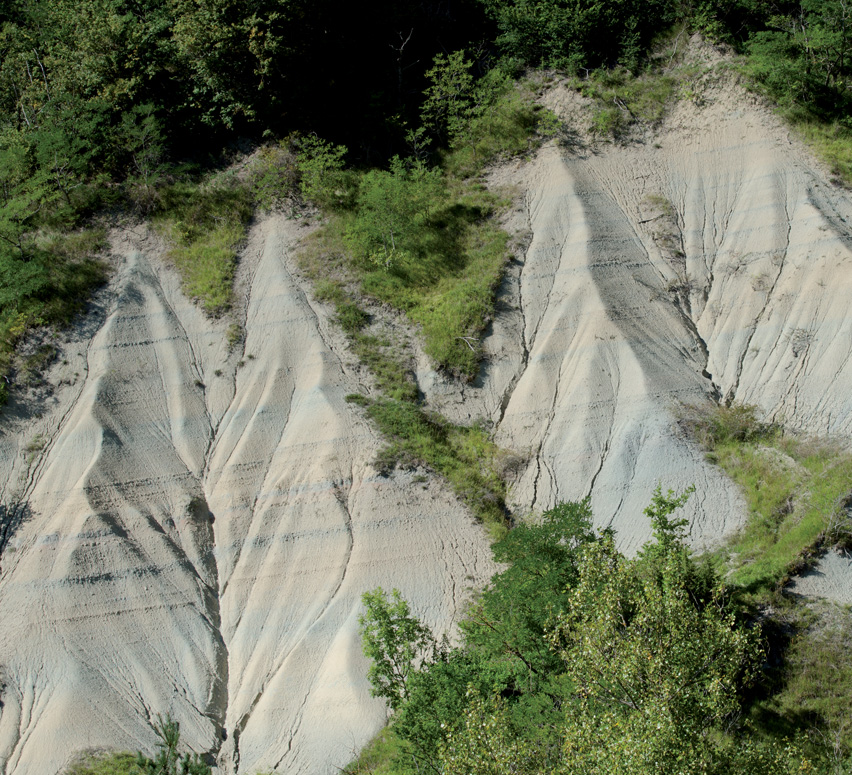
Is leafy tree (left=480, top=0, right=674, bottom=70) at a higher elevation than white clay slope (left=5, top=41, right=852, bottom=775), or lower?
higher

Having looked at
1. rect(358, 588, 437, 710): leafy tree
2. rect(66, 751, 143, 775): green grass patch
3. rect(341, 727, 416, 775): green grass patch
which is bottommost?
rect(66, 751, 143, 775): green grass patch

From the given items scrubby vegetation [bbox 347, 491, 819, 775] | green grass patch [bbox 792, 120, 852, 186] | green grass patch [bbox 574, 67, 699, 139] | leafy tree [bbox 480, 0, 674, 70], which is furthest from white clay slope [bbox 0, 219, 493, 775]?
green grass patch [bbox 792, 120, 852, 186]

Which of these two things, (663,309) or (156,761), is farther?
(663,309)

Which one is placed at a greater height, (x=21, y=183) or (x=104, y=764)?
(x=21, y=183)

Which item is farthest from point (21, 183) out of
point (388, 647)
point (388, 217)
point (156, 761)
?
point (388, 647)

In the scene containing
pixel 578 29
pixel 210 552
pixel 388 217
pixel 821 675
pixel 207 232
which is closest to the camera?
pixel 821 675

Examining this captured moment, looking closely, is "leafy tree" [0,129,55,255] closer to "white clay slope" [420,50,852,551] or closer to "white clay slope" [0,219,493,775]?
"white clay slope" [0,219,493,775]

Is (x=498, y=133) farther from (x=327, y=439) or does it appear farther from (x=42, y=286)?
(x=42, y=286)
